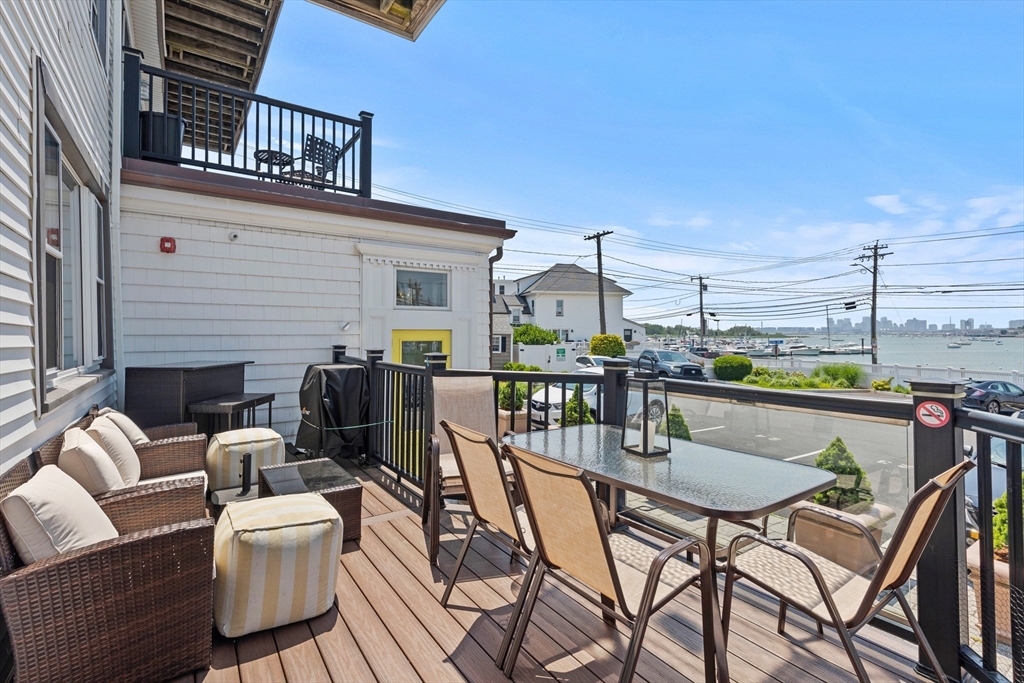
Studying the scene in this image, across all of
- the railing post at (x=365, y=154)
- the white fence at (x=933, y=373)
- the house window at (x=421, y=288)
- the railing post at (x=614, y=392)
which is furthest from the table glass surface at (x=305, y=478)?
the white fence at (x=933, y=373)

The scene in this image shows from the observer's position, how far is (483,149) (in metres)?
18.9

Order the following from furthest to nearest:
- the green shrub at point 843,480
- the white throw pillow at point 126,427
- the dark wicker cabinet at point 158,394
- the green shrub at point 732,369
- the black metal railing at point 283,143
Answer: the green shrub at point 732,369
the black metal railing at point 283,143
the dark wicker cabinet at point 158,394
the white throw pillow at point 126,427
the green shrub at point 843,480

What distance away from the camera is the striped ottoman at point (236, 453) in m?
3.46

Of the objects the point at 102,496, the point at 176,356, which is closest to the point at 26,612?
the point at 102,496

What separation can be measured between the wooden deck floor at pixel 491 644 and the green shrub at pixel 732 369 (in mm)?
20526

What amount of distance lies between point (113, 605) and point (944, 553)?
2.95 meters

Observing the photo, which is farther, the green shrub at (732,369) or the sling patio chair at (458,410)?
the green shrub at (732,369)

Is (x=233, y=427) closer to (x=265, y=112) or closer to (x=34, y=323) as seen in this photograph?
(x=34, y=323)

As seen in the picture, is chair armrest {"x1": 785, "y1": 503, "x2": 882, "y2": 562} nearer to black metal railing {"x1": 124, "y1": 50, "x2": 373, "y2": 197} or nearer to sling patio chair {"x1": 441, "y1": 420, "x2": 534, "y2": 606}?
sling patio chair {"x1": 441, "y1": 420, "x2": 534, "y2": 606}

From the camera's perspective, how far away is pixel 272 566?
1.89 m

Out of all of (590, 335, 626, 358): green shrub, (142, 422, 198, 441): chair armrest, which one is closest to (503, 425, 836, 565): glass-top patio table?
(142, 422, 198, 441): chair armrest

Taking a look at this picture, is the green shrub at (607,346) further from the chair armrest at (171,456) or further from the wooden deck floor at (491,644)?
the wooden deck floor at (491,644)

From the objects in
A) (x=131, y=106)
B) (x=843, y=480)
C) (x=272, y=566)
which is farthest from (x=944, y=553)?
(x=131, y=106)

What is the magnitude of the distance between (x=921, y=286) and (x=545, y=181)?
82.9 feet
